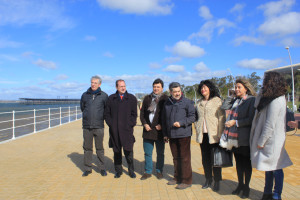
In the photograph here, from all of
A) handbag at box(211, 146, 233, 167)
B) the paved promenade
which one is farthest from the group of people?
the paved promenade

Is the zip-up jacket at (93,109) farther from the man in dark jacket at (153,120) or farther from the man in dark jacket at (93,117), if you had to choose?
the man in dark jacket at (153,120)

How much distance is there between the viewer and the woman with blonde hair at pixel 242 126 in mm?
3625

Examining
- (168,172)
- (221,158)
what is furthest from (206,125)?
(168,172)

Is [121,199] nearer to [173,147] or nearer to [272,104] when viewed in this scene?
[173,147]

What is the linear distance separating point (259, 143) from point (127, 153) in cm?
252

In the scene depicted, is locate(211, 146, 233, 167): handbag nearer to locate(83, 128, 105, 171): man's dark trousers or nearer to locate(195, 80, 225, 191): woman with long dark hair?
locate(195, 80, 225, 191): woman with long dark hair

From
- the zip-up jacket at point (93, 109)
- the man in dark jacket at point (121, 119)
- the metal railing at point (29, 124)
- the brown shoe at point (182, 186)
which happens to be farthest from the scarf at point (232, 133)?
the metal railing at point (29, 124)

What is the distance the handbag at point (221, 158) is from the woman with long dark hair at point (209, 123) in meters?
0.15

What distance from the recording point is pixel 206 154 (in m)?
4.25

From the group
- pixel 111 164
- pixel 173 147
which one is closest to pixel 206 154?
pixel 173 147

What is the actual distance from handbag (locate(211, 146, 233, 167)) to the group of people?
0.33ft

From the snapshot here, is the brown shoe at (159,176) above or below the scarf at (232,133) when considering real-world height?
below

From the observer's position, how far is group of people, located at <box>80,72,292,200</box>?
10.7ft

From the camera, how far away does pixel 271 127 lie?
321 cm
